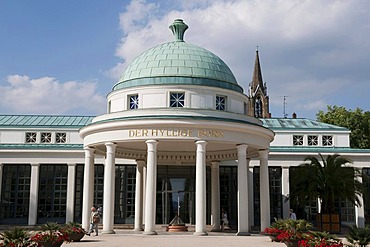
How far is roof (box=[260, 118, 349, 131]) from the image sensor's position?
50.8 metres

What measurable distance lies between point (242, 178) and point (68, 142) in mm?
21953

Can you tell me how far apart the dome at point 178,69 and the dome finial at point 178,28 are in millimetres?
1422

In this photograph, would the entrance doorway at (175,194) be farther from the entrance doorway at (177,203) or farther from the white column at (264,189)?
the white column at (264,189)

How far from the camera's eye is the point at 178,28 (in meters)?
39.8

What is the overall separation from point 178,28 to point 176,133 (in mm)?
11448

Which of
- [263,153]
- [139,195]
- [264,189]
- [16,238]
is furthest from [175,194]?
[16,238]

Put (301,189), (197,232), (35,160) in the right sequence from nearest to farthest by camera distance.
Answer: (197,232), (301,189), (35,160)

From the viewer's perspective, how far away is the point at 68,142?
49188 mm

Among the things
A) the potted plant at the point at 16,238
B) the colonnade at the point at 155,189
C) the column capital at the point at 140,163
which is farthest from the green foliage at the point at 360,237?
the column capital at the point at 140,163

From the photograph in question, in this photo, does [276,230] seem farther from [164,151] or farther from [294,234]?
[164,151]

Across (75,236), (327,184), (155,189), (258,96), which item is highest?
(258,96)

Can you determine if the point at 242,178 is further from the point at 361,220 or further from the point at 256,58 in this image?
the point at 256,58

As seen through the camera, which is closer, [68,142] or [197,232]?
[197,232]

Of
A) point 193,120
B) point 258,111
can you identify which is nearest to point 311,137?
point 193,120
